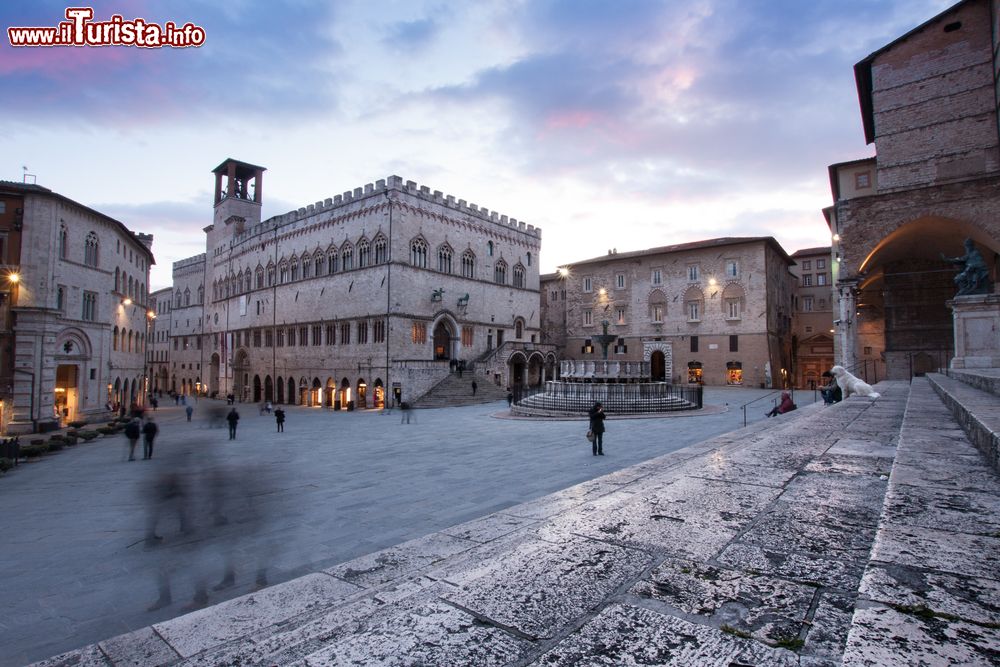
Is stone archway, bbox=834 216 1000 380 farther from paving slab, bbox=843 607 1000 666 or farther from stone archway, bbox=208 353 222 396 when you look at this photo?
stone archway, bbox=208 353 222 396

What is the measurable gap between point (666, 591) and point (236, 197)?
58.6m

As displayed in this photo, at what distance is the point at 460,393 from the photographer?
36.3 metres

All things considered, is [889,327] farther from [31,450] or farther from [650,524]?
[31,450]

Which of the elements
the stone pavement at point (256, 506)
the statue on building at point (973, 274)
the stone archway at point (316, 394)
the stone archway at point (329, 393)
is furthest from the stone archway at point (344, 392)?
the statue on building at point (973, 274)

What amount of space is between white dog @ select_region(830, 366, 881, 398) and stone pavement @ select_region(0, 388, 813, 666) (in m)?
4.16

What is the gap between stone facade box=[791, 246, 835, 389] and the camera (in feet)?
164

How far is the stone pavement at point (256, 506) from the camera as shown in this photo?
220 inches

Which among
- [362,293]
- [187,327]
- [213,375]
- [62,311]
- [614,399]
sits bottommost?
[614,399]

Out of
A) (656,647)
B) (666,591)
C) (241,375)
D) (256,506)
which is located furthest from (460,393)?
(656,647)

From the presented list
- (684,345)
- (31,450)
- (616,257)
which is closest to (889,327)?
(684,345)

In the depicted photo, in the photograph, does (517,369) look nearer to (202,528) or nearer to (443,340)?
(443,340)

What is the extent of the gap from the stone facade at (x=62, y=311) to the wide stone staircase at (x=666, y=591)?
29073mm

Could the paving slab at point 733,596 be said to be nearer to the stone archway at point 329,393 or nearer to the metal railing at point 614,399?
the metal railing at point 614,399

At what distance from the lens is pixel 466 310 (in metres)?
41.6
